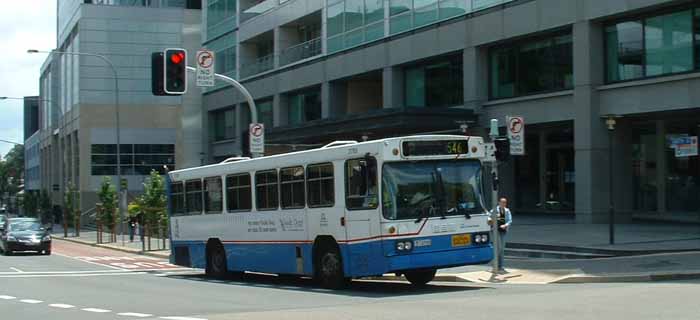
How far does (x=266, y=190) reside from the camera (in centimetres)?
2025

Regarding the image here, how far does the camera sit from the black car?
126 feet

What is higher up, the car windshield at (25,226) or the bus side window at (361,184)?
the bus side window at (361,184)

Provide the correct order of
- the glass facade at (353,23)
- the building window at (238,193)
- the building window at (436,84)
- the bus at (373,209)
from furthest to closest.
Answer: the glass facade at (353,23)
the building window at (436,84)
the building window at (238,193)
the bus at (373,209)

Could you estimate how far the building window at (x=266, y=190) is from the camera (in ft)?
65.3

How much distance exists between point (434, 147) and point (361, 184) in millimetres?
1504

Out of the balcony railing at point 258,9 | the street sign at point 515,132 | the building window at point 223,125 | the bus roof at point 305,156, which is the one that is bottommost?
the bus roof at point 305,156

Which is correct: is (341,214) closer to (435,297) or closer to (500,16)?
(435,297)

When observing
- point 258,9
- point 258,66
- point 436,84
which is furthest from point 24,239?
point 258,9

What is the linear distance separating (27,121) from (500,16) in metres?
120

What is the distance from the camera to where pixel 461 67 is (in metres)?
38.2

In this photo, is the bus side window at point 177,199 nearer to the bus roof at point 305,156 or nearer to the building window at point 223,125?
the bus roof at point 305,156

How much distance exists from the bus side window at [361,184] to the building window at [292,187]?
1.84m

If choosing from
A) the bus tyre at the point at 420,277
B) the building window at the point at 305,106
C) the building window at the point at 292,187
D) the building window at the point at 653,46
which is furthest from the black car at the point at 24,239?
the bus tyre at the point at 420,277

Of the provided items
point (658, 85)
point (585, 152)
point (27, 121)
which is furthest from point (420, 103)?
point (27, 121)
